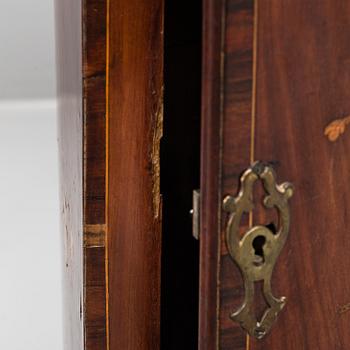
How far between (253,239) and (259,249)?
0.02 meters

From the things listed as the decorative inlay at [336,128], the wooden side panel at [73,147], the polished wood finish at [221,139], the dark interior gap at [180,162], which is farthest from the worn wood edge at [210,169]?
the dark interior gap at [180,162]

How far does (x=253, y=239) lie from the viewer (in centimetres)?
94

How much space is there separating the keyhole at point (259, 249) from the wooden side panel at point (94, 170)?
0.67 ft

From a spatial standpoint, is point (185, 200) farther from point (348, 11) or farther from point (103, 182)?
point (348, 11)

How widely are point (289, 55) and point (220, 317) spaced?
24 cm

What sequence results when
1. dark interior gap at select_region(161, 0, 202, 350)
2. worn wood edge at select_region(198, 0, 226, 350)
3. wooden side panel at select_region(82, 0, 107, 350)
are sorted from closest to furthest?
worn wood edge at select_region(198, 0, 226, 350)
wooden side panel at select_region(82, 0, 107, 350)
dark interior gap at select_region(161, 0, 202, 350)

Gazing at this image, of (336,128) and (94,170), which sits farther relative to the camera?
(94,170)

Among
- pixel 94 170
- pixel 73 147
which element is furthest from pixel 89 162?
pixel 73 147

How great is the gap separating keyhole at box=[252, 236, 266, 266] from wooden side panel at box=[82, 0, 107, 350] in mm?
205

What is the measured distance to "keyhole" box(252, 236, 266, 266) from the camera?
0.95m

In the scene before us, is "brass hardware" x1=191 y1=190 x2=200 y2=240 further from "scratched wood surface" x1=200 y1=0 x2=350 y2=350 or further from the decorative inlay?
the decorative inlay

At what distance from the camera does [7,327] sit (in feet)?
6.22

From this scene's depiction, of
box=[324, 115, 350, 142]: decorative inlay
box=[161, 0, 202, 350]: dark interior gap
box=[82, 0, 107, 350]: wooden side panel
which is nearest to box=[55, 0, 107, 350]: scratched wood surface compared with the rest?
box=[82, 0, 107, 350]: wooden side panel

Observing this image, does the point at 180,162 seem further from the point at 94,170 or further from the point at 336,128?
the point at 336,128
